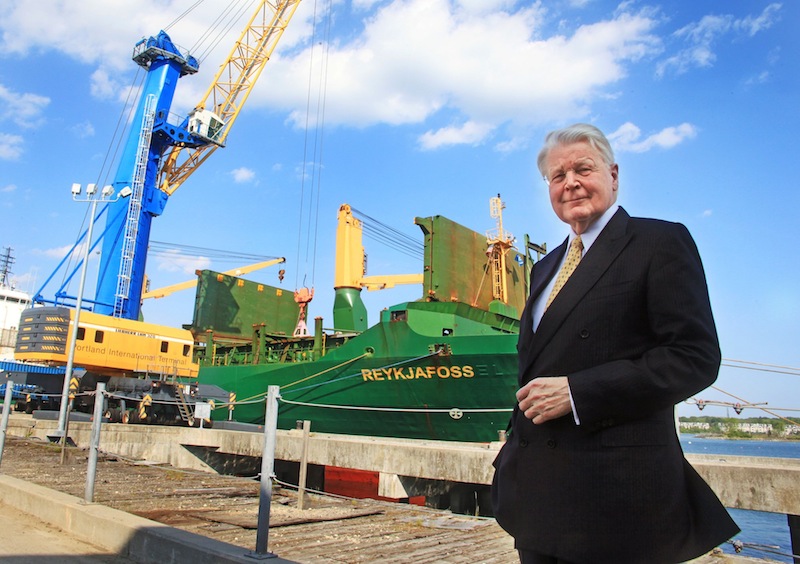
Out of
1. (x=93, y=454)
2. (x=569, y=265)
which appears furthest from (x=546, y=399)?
(x=93, y=454)

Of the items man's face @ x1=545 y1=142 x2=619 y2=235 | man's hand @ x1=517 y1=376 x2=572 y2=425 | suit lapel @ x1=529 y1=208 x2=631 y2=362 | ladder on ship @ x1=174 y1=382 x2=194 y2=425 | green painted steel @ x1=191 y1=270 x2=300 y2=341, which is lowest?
ladder on ship @ x1=174 y1=382 x2=194 y2=425

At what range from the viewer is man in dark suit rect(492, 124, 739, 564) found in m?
1.30

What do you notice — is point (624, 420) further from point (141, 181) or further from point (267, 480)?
point (141, 181)

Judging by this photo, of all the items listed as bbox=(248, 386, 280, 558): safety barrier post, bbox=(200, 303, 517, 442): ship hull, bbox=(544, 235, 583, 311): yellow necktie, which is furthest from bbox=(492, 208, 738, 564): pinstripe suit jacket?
bbox=(200, 303, 517, 442): ship hull

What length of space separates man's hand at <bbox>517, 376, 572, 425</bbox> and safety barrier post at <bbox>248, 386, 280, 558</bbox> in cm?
230

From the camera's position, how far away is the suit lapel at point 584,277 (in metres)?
1.47

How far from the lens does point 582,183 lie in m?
1.58

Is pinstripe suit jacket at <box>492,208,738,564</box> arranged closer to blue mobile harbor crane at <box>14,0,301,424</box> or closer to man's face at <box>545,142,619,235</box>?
man's face at <box>545,142,619,235</box>

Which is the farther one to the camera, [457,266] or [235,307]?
[235,307]

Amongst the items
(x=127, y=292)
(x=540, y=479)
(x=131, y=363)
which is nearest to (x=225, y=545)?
(x=540, y=479)

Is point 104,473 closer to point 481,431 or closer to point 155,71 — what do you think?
point 481,431

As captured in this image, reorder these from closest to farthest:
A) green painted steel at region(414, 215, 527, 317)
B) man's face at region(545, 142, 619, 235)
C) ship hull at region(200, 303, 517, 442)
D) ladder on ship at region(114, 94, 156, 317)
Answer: man's face at region(545, 142, 619, 235), ship hull at region(200, 303, 517, 442), green painted steel at region(414, 215, 527, 317), ladder on ship at region(114, 94, 156, 317)

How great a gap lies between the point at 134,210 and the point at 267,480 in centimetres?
2210

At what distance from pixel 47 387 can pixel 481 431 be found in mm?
13653
